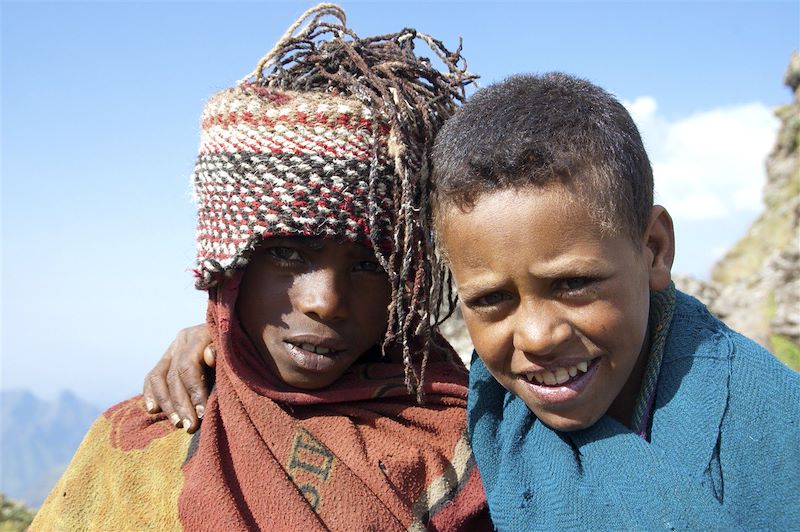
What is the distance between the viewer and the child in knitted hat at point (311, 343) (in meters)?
2.07

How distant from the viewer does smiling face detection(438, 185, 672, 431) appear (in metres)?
1.72

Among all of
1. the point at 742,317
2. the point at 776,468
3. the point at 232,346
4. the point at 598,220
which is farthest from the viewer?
the point at 742,317

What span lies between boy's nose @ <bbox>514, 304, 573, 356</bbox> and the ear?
1.03 feet

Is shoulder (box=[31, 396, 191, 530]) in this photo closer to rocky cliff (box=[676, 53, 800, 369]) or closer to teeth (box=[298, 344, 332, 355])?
teeth (box=[298, 344, 332, 355])

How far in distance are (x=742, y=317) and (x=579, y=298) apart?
6546 millimetres

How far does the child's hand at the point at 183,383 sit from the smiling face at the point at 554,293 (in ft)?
3.11

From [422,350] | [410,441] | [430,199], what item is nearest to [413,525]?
[410,441]

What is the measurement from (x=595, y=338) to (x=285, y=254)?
0.92 meters

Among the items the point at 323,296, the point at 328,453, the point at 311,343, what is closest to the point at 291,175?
the point at 323,296

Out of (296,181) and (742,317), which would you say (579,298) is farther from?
(742,317)

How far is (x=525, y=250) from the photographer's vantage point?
1.73 m

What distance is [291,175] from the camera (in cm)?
208

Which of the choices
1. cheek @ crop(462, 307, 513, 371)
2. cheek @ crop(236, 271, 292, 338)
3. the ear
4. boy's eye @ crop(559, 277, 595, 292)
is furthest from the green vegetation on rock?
the ear

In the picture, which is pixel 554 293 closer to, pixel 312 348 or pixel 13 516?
pixel 312 348
